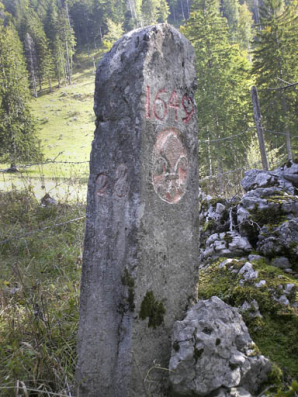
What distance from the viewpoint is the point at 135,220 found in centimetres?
180

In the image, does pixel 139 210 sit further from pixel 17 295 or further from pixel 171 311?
pixel 17 295

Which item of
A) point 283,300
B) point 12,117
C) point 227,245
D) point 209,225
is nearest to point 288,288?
point 283,300

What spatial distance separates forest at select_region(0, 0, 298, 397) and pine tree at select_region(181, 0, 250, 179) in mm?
57

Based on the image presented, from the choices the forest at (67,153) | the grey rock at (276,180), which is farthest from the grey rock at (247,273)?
the grey rock at (276,180)

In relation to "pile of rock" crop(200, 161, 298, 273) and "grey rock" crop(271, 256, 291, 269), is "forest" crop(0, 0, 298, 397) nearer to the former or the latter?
"pile of rock" crop(200, 161, 298, 273)

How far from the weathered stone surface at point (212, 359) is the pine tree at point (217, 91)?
12.4 metres

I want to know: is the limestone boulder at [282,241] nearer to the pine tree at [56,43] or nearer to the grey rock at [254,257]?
the grey rock at [254,257]

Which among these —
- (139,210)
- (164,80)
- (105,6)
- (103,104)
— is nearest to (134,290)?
(139,210)

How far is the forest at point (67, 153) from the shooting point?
217cm

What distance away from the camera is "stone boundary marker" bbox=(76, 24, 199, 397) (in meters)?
1.81

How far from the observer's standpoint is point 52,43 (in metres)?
42.4

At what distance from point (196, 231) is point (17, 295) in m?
2.05

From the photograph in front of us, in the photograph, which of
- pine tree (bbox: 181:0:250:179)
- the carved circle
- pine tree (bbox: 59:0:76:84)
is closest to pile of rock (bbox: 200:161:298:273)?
the carved circle

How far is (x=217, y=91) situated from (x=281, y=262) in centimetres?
1351
